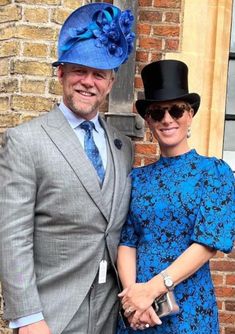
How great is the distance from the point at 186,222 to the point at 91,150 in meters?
0.44

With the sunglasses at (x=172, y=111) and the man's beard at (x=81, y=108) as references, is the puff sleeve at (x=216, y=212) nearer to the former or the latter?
the sunglasses at (x=172, y=111)

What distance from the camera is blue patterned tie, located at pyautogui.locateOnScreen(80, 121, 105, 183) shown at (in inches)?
107

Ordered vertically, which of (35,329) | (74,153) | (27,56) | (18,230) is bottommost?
(35,329)

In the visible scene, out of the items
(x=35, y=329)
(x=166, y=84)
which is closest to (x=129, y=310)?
(x=35, y=329)

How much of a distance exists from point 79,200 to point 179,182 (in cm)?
38

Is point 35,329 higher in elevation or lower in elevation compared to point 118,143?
lower

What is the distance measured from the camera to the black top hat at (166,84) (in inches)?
108

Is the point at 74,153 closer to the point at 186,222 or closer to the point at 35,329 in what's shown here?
the point at 186,222

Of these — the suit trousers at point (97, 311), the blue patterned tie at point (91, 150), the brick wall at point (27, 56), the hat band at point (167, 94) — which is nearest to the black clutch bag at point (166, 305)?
the suit trousers at point (97, 311)

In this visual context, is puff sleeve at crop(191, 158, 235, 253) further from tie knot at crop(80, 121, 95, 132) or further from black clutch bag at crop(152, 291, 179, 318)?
tie knot at crop(80, 121, 95, 132)

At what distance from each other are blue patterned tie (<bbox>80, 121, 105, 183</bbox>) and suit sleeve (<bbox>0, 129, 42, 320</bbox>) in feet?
0.81

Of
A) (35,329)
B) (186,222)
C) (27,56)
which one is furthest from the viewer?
(27,56)

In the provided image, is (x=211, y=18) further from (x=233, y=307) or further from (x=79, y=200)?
(x=79, y=200)

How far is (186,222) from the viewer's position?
2.67 meters
